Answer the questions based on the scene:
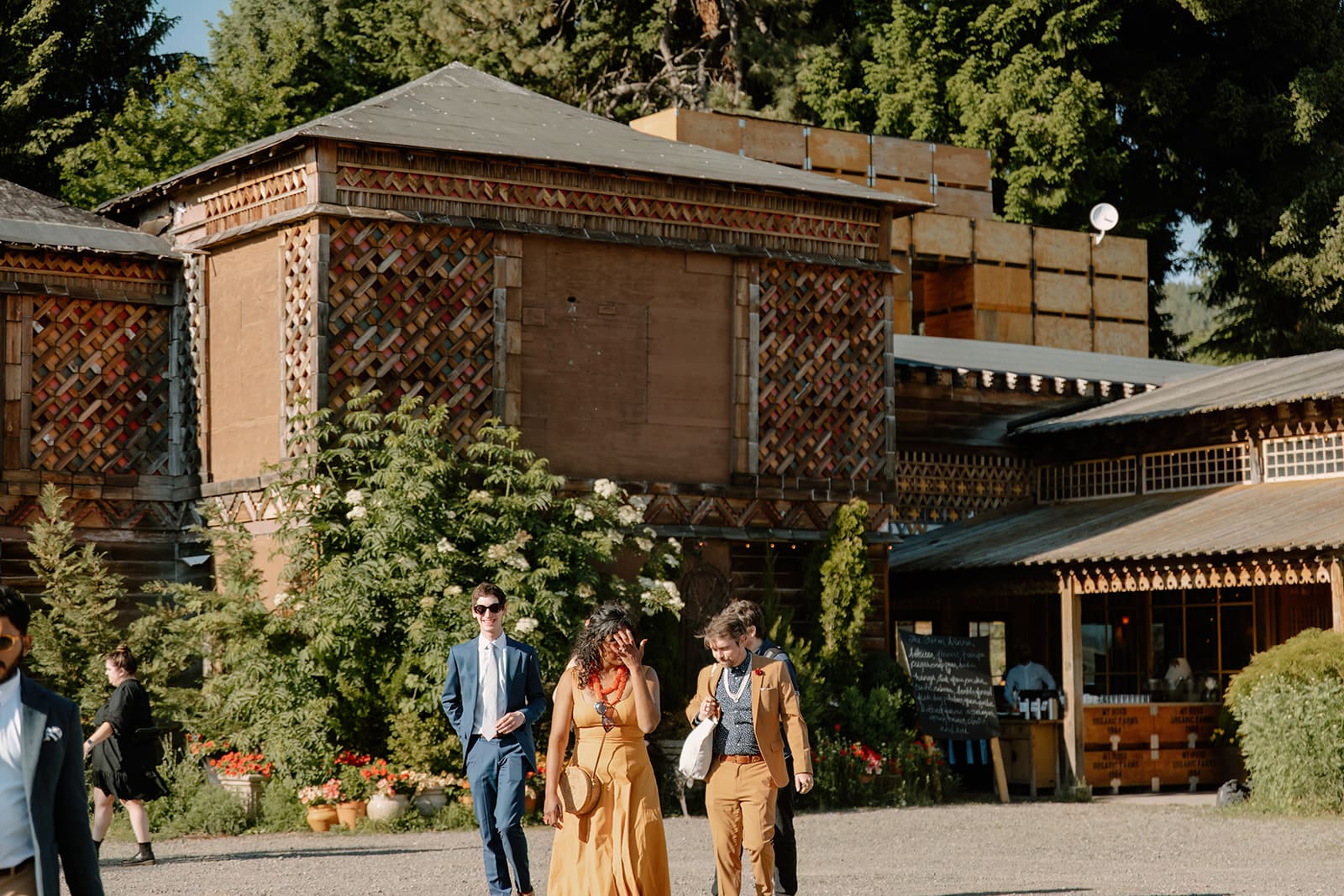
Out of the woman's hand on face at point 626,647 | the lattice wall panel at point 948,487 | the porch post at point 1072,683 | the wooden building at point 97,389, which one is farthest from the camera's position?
the lattice wall panel at point 948,487

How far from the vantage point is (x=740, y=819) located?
31.5 ft

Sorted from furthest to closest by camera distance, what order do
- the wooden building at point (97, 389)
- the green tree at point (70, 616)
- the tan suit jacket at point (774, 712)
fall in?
1. the wooden building at point (97, 389)
2. the green tree at point (70, 616)
3. the tan suit jacket at point (774, 712)

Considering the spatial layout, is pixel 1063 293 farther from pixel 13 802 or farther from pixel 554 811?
pixel 13 802

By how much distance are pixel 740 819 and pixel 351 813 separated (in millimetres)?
6623

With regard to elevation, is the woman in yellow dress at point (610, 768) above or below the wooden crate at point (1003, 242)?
below

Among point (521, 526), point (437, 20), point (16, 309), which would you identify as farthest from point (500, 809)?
point (437, 20)

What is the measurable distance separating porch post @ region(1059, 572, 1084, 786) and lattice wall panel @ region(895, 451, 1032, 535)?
11.3 ft

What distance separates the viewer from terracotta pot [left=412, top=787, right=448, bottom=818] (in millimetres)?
15656

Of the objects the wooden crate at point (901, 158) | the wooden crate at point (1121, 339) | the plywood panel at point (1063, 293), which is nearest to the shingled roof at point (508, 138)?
the wooden crate at point (901, 158)

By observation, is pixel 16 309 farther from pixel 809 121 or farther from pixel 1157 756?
pixel 809 121

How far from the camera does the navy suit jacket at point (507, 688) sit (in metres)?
10.1

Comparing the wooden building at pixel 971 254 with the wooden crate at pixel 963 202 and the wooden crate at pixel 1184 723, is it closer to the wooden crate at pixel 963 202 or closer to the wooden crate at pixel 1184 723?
the wooden crate at pixel 963 202

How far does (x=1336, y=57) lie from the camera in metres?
36.7

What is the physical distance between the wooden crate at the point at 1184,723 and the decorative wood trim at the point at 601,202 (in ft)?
18.8
